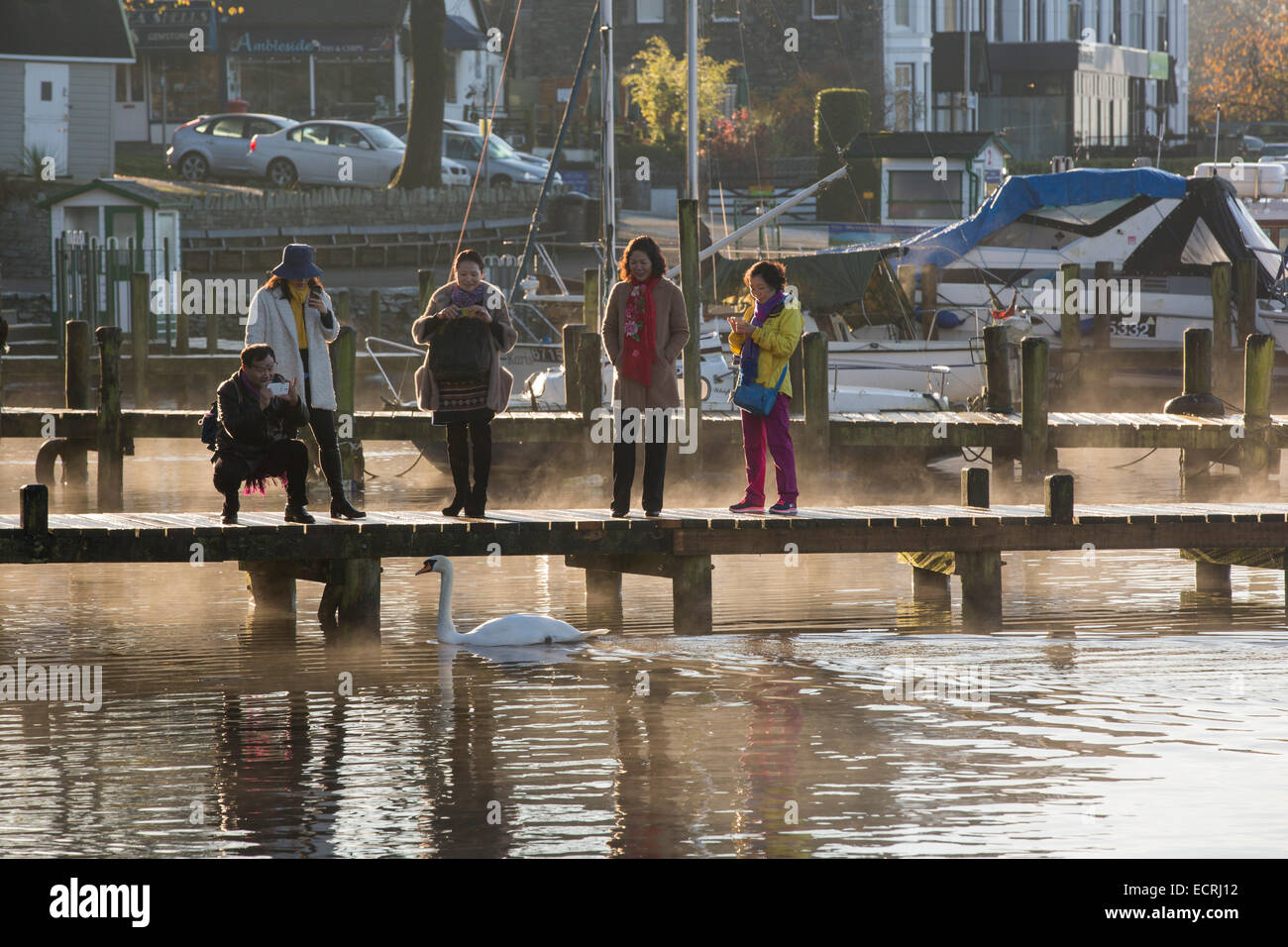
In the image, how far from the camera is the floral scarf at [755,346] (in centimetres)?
1195

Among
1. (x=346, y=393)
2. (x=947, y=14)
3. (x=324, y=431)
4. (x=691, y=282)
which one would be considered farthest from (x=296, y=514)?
A: (x=947, y=14)

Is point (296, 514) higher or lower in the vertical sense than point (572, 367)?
lower

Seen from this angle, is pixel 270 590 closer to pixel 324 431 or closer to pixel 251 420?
pixel 324 431

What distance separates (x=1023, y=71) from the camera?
2109 inches

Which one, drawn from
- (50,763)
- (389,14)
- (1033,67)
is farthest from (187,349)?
(1033,67)

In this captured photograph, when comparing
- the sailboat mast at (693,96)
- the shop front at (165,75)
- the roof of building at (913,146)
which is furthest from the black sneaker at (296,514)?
the shop front at (165,75)

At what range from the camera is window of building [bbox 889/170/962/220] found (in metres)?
36.9

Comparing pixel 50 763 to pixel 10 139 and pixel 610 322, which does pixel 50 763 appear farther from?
pixel 10 139

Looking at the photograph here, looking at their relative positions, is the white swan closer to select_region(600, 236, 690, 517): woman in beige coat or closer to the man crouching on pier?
the man crouching on pier

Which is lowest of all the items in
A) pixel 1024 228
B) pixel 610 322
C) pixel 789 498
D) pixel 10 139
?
pixel 789 498

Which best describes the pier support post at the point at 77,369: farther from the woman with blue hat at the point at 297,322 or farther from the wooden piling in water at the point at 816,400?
the woman with blue hat at the point at 297,322

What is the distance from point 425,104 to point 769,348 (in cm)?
2861

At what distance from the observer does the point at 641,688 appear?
1105 cm

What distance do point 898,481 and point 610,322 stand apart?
30.5 ft
